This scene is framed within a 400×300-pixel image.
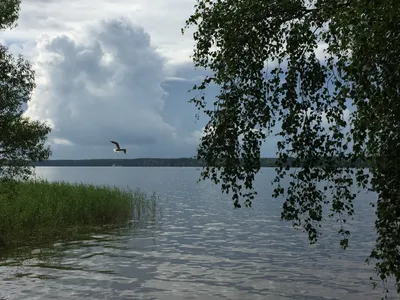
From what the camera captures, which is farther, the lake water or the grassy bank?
the grassy bank

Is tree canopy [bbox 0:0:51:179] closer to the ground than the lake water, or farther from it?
farther from it

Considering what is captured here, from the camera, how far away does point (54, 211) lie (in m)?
30.3

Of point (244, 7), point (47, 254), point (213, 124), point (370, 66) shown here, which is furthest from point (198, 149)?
point (47, 254)

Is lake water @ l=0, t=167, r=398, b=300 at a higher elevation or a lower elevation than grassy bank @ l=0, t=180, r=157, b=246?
lower

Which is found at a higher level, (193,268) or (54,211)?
(54,211)

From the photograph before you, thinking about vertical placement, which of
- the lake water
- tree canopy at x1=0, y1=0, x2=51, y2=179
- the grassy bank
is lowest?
the lake water

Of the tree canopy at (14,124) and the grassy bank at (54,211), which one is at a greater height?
the tree canopy at (14,124)

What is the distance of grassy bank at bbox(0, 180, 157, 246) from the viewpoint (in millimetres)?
26406

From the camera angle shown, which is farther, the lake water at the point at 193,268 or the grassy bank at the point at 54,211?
the grassy bank at the point at 54,211

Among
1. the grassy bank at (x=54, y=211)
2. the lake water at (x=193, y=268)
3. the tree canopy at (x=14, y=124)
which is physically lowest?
the lake water at (x=193, y=268)

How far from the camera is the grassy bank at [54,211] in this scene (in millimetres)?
26406

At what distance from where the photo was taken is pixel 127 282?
18.0 m

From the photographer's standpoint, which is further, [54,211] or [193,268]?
[54,211]

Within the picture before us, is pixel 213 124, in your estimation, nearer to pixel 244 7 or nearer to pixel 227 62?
pixel 227 62
